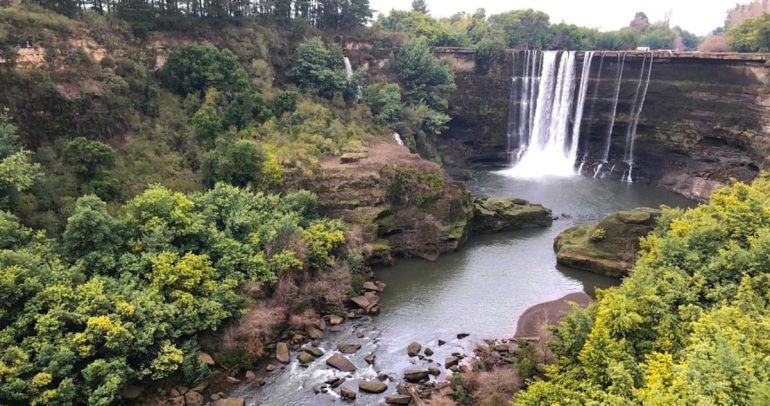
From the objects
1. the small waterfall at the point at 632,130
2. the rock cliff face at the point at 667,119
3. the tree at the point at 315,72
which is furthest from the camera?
the small waterfall at the point at 632,130

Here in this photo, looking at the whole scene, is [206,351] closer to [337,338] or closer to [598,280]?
[337,338]

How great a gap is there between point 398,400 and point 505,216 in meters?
20.0

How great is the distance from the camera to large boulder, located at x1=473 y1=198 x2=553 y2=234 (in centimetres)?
3538

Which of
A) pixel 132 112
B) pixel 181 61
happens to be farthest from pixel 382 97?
pixel 132 112

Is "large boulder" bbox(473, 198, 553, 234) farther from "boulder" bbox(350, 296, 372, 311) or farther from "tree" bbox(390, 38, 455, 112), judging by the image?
"tree" bbox(390, 38, 455, 112)

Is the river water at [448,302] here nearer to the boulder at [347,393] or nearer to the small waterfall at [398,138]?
the boulder at [347,393]

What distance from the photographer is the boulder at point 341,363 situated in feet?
68.7

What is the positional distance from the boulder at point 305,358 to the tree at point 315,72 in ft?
87.4

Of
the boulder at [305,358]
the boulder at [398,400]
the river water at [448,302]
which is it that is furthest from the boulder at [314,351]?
the boulder at [398,400]

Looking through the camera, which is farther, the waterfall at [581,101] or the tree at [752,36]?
the waterfall at [581,101]

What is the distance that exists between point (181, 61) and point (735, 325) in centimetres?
3548

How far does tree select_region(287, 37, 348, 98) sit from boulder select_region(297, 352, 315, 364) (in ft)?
87.4

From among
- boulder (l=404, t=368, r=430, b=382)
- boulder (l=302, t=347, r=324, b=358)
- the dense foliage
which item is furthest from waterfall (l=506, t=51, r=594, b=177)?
boulder (l=302, t=347, r=324, b=358)

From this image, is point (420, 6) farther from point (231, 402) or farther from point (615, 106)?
point (231, 402)
